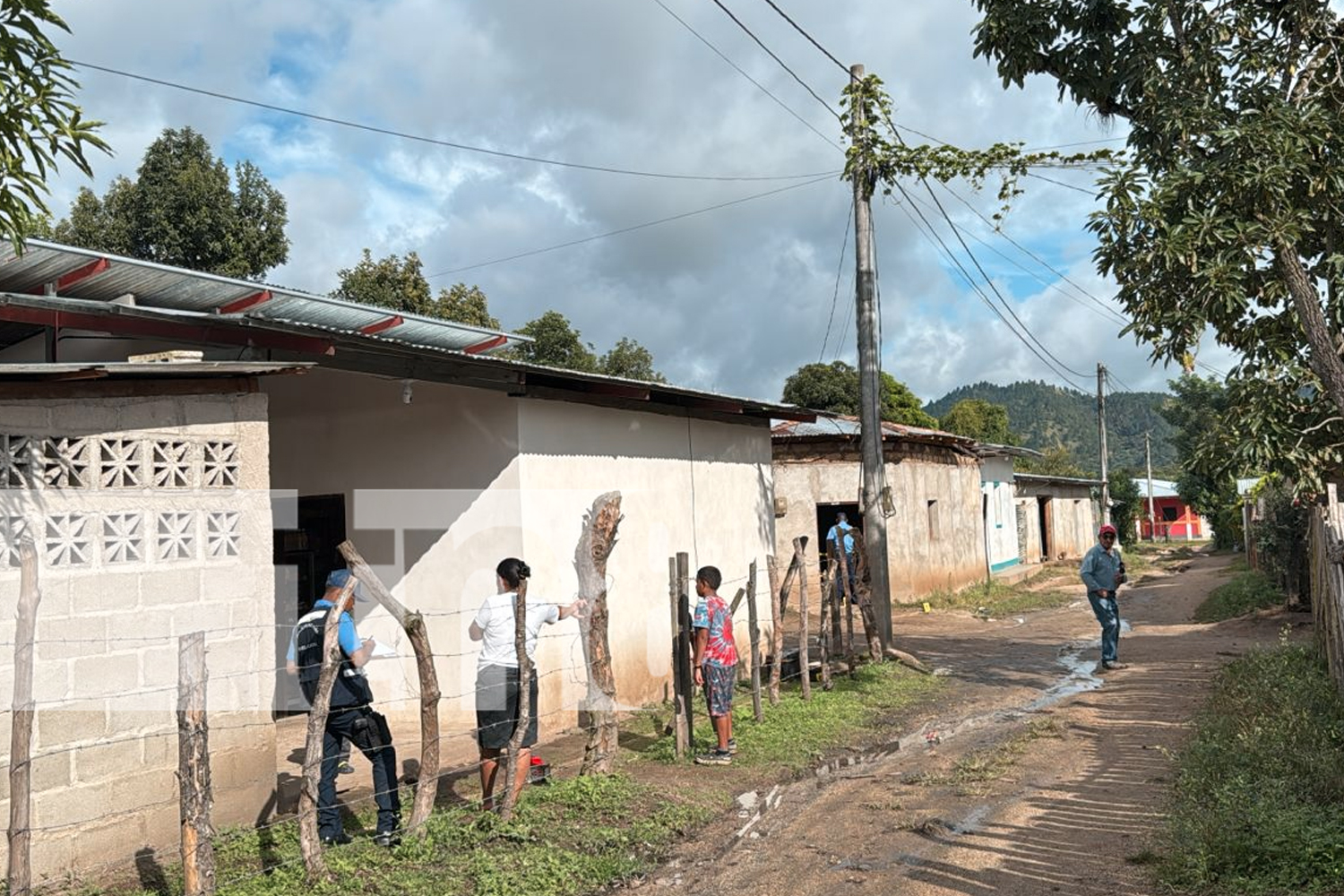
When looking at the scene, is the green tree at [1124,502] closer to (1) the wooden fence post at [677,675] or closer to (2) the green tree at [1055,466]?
(2) the green tree at [1055,466]

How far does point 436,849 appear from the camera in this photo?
19.1 ft

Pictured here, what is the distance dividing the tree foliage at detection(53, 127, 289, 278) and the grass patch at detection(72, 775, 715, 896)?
1831 cm

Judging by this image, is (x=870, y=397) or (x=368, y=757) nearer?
(x=368, y=757)

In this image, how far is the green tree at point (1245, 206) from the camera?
755 cm

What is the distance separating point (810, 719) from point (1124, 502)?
40861mm

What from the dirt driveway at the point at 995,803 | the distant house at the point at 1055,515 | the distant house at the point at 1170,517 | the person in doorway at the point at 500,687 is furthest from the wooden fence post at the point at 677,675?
the distant house at the point at 1170,517

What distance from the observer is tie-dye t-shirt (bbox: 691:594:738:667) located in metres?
8.23

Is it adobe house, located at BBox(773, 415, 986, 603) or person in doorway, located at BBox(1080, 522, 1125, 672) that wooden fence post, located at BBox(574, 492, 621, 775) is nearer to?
person in doorway, located at BBox(1080, 522, 1125, 672)

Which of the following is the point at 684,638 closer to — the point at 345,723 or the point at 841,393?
the point at 345,723

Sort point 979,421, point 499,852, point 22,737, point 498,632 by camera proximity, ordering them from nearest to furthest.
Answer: point 22,737, point 499,852, point 498,632, point 979,421

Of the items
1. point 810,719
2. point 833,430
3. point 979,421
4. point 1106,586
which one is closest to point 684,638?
point 810,719

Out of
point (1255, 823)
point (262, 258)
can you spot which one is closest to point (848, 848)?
point (1255, 823)

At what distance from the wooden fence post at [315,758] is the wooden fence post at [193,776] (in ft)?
1.52

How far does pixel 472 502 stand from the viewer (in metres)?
9.44
